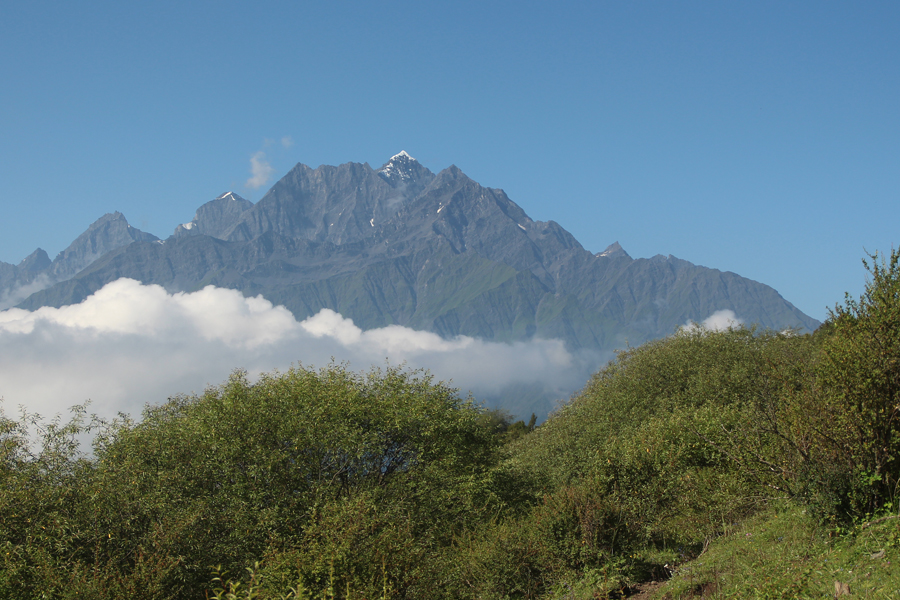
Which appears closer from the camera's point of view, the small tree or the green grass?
the green grass

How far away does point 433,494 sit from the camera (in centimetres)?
3189

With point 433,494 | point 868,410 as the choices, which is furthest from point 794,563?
point 433,494

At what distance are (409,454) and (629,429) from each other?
1696cm

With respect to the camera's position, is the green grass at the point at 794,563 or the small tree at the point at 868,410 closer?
the green grass at the point at 794,563

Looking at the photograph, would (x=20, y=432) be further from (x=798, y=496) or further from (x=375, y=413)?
Result: (x=798, y=496)

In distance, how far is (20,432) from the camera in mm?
27000

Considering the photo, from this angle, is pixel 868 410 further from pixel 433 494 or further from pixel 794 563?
pixel 433 494

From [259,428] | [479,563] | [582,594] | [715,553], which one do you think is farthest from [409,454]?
[715,553]

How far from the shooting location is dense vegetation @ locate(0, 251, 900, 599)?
14.6 m

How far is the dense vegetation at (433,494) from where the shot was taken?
14586mm

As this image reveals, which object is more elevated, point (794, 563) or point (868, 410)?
point (868, 410)

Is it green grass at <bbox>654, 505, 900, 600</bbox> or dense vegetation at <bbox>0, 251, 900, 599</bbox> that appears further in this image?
dense vegetation at <bbox>0, 251, 900, 599</bbox>

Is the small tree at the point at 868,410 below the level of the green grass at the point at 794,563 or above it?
above

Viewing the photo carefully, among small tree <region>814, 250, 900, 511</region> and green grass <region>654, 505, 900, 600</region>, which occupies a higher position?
small tree <region>814, 250, 900, 511</region>
